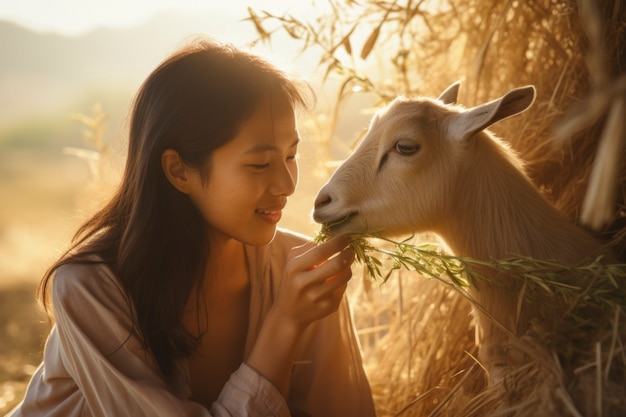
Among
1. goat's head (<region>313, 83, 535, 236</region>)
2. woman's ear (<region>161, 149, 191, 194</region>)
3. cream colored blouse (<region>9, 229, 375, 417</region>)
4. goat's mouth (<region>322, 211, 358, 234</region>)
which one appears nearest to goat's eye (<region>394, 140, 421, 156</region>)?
goat's head (<region>313, 83, 535, 236</region>)

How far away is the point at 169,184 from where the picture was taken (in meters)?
2.11

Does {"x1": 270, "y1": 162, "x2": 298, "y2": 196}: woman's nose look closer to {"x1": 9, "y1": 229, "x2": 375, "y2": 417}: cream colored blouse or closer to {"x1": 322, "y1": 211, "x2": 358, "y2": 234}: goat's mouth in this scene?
{"x1": 322, "y1": 211, "x2": 358, "y2": 234}: goat's mouth

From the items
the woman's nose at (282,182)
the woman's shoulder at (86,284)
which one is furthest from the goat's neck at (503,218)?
the woman's shoulder at (86,284)

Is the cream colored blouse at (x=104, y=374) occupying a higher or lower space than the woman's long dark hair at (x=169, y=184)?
lower

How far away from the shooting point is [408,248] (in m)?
1.82

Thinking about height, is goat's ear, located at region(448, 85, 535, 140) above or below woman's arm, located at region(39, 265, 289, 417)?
above

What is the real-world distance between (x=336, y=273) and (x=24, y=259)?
579 cm

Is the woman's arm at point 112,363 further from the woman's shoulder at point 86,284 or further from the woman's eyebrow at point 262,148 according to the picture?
the woman's eyebrow at point 262,148

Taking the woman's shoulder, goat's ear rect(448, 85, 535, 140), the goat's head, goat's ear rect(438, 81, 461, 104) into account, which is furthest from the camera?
goat's ear rect(438, 81, 461, 104)

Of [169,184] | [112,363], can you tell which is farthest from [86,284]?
[169,184]

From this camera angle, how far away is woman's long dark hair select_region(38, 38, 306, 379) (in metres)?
2.00

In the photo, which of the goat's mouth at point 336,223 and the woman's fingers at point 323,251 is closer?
the woman's fingers at point 323,251

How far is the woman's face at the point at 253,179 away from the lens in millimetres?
1989

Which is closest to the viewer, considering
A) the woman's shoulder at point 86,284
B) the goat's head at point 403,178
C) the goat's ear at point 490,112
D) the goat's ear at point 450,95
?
the goat's ear at point 490,112
